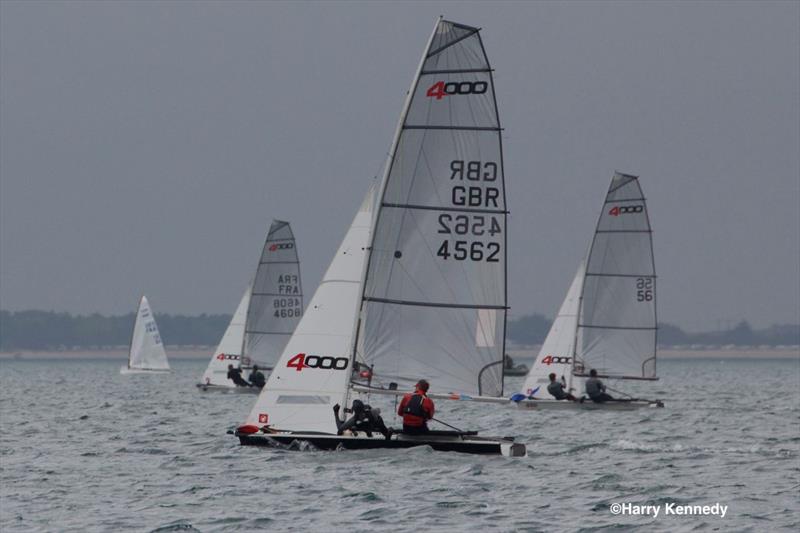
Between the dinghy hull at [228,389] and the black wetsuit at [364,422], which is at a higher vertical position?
the dinghy hull at [228,389]

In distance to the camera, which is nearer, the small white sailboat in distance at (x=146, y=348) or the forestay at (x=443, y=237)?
the forestay at (x=443, y=237)

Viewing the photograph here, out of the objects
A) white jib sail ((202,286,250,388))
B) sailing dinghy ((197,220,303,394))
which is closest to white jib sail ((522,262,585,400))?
sailing dinghy ((197,220,303,394))

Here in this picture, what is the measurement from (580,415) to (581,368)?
4532 millimetres

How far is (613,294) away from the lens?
161 ft

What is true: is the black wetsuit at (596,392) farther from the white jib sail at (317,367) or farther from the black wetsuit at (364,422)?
the black wetsuit at (364,422)

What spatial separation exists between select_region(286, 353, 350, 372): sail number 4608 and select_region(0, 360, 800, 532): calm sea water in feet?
5.65

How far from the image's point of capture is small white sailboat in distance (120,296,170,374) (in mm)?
96000

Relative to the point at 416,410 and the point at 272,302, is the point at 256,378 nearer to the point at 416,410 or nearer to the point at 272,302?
the point at 272,302

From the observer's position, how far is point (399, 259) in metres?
27.2

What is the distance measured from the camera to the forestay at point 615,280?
48750 mm

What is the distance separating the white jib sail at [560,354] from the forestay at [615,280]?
0.41m

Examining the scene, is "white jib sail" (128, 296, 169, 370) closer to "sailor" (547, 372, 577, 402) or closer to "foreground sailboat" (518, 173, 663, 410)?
"foreground sailboat" (518, 173, 663, 410)

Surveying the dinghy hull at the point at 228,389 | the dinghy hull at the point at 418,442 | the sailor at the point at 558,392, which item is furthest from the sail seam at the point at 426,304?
the dinghy hull at the point at 228,389

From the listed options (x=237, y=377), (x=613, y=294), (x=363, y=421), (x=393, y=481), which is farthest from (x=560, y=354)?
(x=393, y=481)
